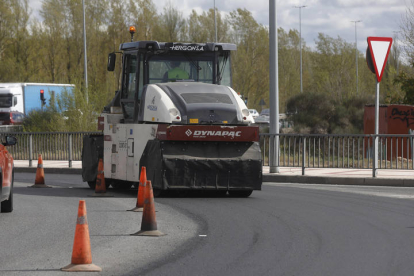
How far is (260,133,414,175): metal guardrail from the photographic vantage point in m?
19.9

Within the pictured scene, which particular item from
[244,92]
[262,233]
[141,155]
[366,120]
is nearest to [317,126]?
[366,120]

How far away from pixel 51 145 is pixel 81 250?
63.2 ft

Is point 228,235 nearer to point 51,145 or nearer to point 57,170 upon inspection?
point 57,170

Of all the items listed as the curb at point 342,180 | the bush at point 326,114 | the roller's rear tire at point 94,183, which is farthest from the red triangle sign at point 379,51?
the bush at point 326,114

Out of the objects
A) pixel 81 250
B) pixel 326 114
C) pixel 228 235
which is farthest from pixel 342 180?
pixel 326 114

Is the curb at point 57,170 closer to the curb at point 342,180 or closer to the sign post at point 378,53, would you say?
the curb at point 342,180

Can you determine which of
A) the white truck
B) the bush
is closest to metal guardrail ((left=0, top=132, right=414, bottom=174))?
the bush

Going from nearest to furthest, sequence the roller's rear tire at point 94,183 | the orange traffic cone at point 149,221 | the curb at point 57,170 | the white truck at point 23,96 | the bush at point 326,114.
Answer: the orange traffic cone at point 149,221
the roller's rear tire at point 94,183
the curb at point 57,170
the bush at point 326,114
the white truck at point 23,96

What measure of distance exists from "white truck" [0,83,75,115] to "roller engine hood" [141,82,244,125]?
106 ft

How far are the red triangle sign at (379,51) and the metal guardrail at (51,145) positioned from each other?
992 cm

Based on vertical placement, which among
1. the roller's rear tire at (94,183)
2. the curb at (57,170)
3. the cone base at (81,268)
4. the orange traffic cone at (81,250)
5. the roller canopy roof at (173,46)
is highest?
the roller canopy roof at (173,46)

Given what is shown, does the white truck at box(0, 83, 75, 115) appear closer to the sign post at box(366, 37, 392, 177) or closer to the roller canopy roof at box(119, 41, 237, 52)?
the sign post at box(366, 37, 392, 177)

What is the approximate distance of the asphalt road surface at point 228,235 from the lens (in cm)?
825

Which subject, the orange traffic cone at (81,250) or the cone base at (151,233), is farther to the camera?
the cone base at (151,233)
